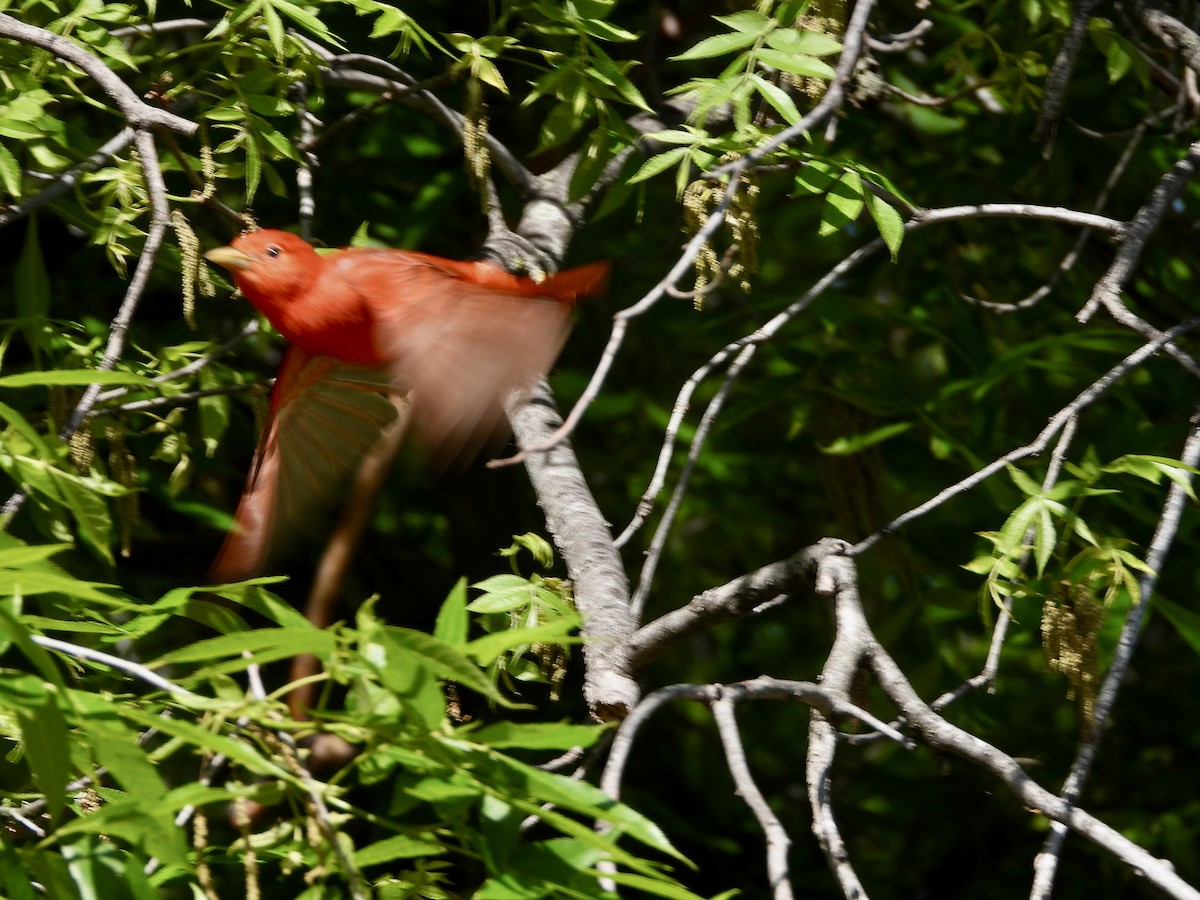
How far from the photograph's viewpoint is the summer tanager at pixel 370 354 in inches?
86.4

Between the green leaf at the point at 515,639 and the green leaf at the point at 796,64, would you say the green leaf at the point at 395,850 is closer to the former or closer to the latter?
the green leaf at the point at 515,639

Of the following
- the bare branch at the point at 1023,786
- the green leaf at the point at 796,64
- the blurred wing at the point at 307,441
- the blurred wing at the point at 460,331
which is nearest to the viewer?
the bare branch at the point at 1023,786

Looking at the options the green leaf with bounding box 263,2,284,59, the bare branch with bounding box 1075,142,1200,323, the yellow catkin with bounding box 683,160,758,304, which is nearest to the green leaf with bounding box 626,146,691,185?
the yellow catkin with bounding box 683,160,758,304

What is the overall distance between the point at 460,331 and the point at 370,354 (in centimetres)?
62

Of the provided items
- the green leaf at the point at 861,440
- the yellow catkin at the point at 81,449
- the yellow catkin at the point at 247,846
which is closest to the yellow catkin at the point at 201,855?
the yellow catkin at the point at 247,846

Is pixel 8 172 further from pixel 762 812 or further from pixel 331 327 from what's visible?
pixel 762 812

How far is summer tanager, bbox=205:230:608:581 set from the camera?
2.20 meters

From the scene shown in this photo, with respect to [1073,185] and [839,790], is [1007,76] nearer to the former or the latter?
[1073,185]

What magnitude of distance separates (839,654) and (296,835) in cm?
72

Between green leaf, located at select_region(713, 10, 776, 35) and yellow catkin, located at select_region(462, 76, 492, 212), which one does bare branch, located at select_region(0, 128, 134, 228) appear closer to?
yellow catkin, located at select_region(462, 76, 492, 212)

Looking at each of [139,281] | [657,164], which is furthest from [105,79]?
[657,164]

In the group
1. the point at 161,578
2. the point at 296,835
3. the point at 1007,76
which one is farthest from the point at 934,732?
the point at 161,578

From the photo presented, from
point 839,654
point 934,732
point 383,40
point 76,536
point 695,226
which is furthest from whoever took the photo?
point 383,40

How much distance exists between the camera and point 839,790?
14.0 feet
